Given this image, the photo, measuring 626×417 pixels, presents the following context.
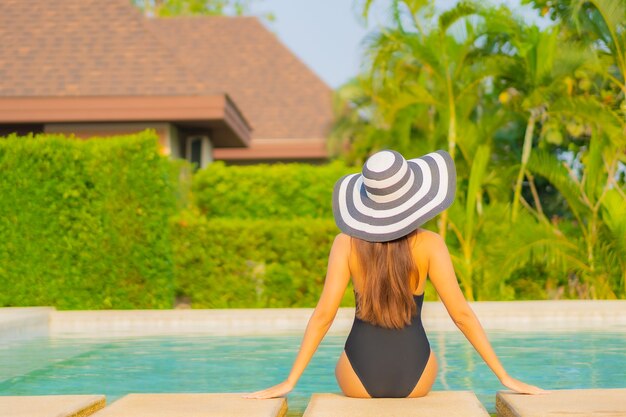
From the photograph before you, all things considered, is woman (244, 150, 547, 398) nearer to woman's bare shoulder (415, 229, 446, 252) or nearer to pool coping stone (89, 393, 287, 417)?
A: woman's bare shoulder (415, 229, 446, 252)

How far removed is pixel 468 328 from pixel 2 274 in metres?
9.82

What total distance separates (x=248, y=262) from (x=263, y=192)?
202cm

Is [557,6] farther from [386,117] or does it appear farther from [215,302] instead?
[215,302]

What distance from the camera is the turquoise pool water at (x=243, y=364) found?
8062 millimetres

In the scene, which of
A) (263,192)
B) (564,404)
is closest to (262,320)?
(263,192)

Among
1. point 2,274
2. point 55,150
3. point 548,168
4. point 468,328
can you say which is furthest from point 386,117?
point 468,328

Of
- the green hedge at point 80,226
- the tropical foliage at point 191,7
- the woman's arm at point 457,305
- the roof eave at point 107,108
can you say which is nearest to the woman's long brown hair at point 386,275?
the woman's arm at point 457,305

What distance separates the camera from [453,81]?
48.7 ft

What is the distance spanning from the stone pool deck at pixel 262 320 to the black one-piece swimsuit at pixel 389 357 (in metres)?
6.52

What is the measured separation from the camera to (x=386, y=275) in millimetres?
4812

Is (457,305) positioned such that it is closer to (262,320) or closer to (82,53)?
(262,320)

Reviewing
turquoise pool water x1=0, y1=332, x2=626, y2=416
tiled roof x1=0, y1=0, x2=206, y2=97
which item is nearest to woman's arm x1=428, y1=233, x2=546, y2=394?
turquoise pool water x1=0, y1=332, x2=626, y2=416

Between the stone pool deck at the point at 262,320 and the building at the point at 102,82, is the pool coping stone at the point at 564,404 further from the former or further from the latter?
the building at the point at 102,82

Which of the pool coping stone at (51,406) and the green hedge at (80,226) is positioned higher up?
the pool coping stone at (51,406)
